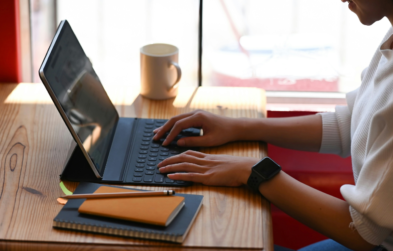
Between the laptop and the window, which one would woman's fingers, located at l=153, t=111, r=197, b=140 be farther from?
the window

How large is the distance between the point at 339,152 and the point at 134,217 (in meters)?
0.64

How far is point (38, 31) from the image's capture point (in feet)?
5.02

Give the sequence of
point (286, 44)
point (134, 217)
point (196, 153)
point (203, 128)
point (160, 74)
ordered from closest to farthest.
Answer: point (134, 217), point (196, 153), point (203, 128), point (160, 74), point (286, 44)

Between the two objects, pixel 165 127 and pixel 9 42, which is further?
pixel 9 42

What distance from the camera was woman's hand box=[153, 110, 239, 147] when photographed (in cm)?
106

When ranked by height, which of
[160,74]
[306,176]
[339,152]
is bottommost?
[306,176]

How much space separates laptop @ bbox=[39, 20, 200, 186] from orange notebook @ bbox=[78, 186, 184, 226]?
0.10 m

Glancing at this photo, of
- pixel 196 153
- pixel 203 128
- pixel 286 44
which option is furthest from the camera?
pixel 286 44

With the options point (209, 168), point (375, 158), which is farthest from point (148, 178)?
point (375, 158)

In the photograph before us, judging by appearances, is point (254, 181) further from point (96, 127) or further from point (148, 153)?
point (96, 127)

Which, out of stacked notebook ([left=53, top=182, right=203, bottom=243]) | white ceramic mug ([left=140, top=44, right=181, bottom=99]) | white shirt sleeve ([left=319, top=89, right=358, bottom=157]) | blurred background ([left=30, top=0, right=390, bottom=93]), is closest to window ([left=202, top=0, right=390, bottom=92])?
blurred background ([left=30, top=0, right=390, bottom=93])

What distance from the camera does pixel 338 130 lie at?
1.18 meters

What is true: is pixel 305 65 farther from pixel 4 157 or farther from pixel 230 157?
pixel 4 157

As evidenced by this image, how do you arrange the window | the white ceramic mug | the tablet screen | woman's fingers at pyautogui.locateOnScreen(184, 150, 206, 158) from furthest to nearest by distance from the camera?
1. the window
2. the white ceramic mug
3. woman's fingers at pyautogui.locateOnScreen(184, 150, 206, 158)
4. the tablet screen
